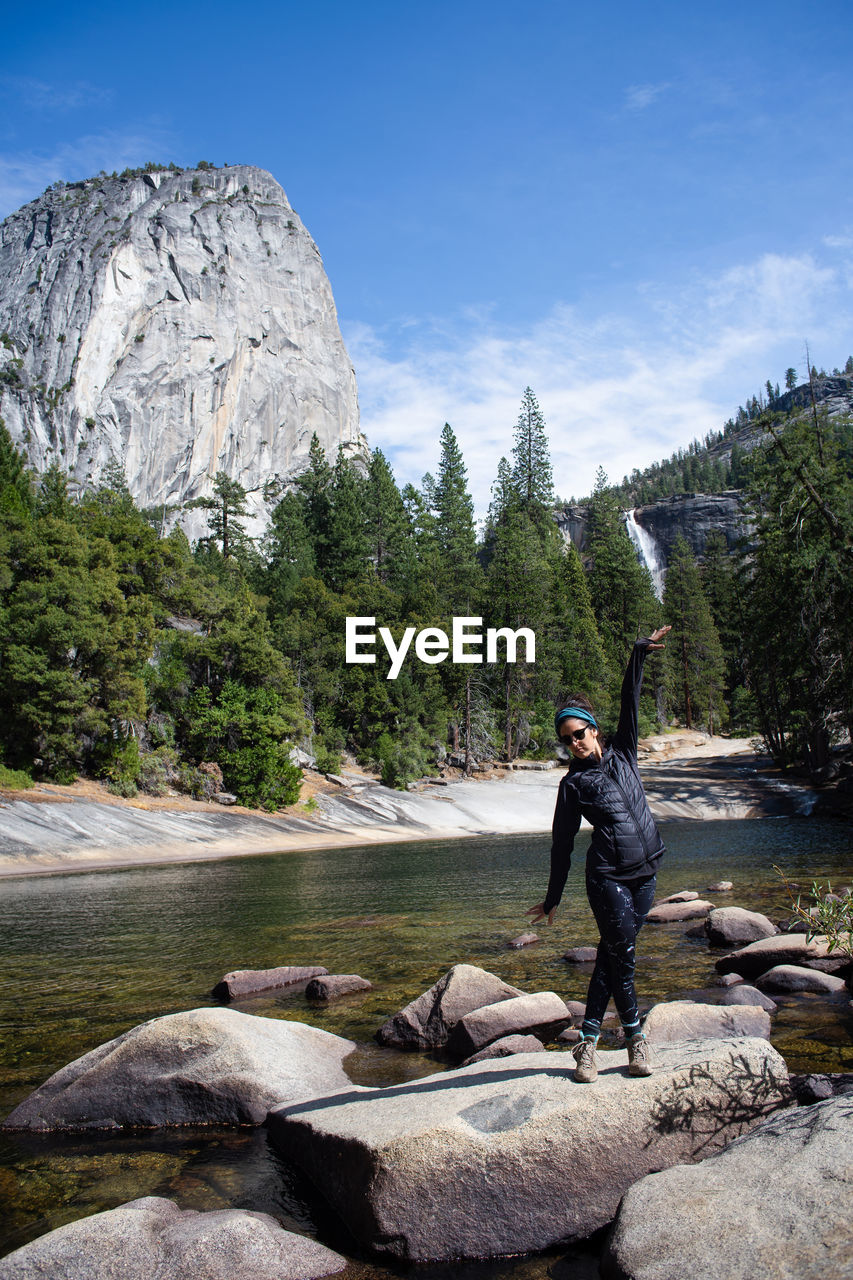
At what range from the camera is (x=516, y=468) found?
92.8 meters

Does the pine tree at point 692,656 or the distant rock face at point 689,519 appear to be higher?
the distant rock face at point 689,519

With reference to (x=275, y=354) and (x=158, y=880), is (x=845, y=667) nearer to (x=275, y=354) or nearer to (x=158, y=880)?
(x=158, y=880)

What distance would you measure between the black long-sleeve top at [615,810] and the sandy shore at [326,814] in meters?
25.2

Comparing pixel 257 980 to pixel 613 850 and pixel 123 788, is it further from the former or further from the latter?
pixel 123 788

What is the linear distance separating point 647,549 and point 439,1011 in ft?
404

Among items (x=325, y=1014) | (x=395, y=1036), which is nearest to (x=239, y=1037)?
(x=395, y=1036)

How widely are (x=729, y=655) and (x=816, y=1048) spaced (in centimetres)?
8554

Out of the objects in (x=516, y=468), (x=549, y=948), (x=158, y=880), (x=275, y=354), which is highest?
(x=275, y=354)

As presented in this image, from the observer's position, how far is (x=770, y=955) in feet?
31.6

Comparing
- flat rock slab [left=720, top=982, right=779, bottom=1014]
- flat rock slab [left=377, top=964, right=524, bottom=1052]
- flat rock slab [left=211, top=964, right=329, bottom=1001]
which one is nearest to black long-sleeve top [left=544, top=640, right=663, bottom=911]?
flat rock slab [left=377, top=964, right=524, bottom=1052]

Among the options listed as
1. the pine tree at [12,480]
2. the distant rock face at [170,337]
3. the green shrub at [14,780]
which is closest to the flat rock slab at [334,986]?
the green shrub at [14,780]

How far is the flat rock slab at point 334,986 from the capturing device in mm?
9727

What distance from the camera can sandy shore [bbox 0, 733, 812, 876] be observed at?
2847cm

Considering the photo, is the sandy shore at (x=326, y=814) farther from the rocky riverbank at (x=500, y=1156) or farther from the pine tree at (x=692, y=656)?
the pine tree at (x=692, y=656)
